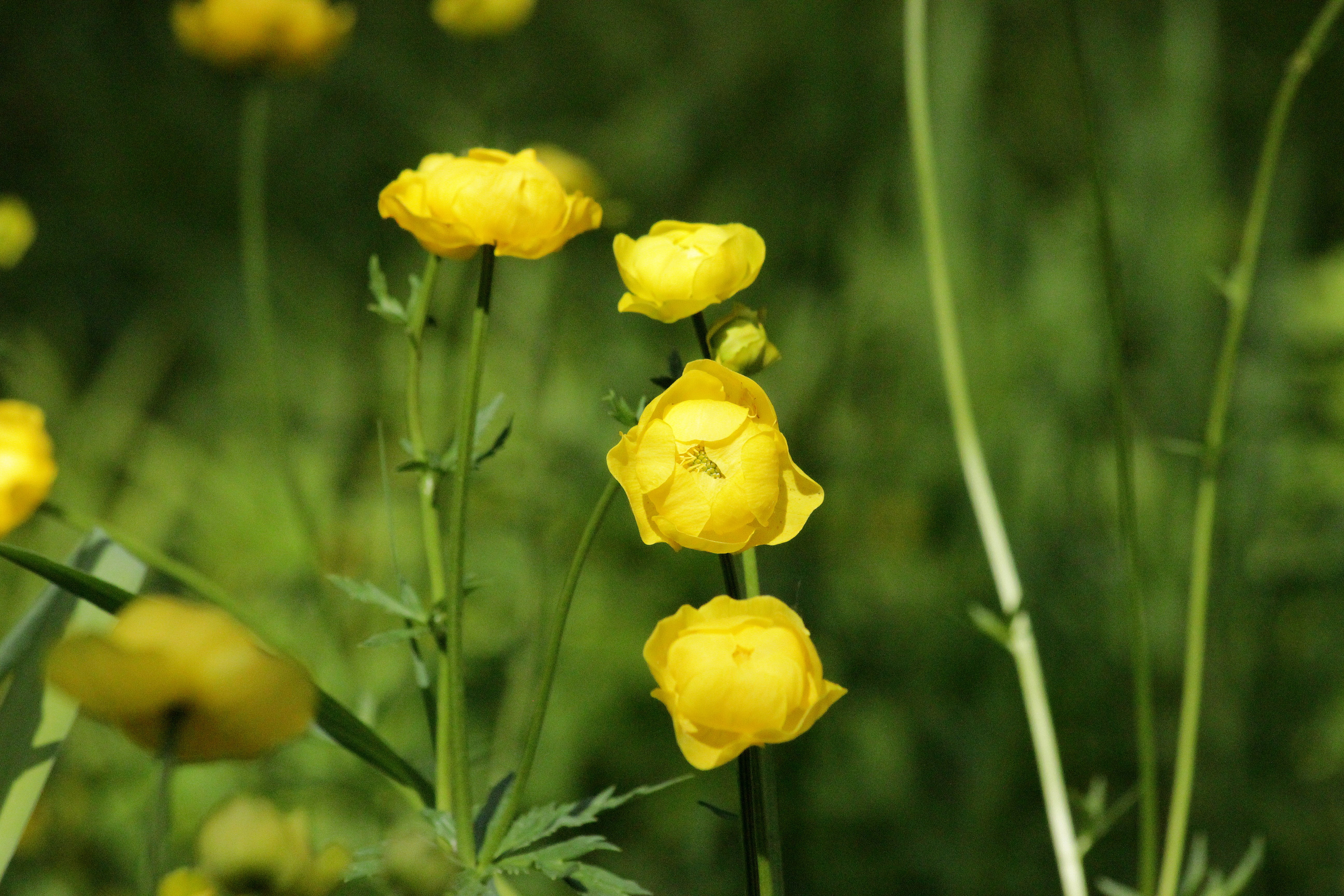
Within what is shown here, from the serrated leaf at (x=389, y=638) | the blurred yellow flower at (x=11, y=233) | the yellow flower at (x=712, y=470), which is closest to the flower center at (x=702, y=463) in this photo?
the yellow flower at (x=712, y=470)

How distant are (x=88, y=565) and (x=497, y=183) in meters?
0.26

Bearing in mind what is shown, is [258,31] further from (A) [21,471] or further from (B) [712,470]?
(B) [712,470]

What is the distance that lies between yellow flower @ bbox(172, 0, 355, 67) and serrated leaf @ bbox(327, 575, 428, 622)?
58 cm

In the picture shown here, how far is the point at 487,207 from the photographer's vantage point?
1.19 feet

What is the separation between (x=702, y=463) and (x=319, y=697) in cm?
14

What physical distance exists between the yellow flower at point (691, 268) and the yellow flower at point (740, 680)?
102 mm

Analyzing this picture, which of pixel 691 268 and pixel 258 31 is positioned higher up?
pixel 258 31

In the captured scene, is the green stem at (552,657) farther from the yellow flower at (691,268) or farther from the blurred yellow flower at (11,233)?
the blurred yellow flower at (11,233)

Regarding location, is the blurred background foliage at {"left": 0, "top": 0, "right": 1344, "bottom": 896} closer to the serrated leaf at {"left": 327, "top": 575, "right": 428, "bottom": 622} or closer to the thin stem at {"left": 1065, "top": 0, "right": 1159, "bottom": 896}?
the thin stem at {"left": 1065, "top": 0, "right": 1159, "bottom": 896}

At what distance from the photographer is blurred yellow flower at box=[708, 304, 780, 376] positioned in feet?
1.18

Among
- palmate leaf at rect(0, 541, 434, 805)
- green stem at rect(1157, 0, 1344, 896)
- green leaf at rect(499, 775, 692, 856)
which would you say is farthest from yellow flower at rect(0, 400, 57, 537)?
green stem at rect(1157, 0, 1344, 896)

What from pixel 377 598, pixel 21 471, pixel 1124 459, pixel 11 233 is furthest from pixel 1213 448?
pixel 11 233

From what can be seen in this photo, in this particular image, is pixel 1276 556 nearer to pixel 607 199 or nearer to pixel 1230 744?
pixel 1230 744

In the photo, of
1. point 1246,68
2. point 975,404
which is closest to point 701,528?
point 975,404
